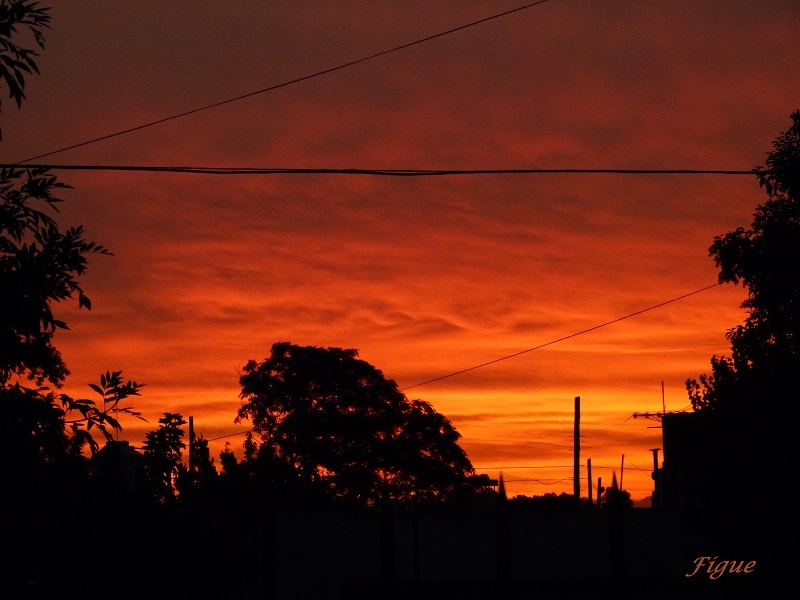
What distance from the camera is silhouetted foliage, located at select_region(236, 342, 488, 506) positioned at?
5278 cm

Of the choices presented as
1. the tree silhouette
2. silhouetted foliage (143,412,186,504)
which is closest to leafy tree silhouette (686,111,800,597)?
the tree silhouette

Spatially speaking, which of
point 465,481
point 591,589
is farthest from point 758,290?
point 465,481

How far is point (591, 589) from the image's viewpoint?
2680 cm

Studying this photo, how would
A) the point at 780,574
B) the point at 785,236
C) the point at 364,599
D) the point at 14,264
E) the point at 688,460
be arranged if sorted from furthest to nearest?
the point at 364,599 < the point at 785,236 < the point at 688,460 < the point at 780,574 < the point at 14,264

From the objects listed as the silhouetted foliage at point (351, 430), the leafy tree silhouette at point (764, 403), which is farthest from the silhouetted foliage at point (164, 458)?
the silhouetted foliage at point (351, 430)

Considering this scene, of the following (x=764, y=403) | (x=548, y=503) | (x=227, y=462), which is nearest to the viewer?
(x=764, y=403)

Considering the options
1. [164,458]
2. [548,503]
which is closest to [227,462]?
[164,458]

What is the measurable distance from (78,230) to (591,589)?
70.1 feet

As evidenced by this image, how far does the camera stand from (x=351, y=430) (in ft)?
177

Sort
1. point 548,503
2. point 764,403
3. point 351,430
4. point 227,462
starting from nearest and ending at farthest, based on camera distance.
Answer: point 764,403
point 227,462
point 351,430
point 548,503

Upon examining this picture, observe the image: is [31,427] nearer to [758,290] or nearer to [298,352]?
[758,290]

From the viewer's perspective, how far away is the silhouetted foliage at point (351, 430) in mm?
52781

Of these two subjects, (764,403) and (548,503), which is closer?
(764,403)

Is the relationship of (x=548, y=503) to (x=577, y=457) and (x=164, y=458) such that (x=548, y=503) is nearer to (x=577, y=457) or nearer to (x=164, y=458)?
(x=577, y=457)
